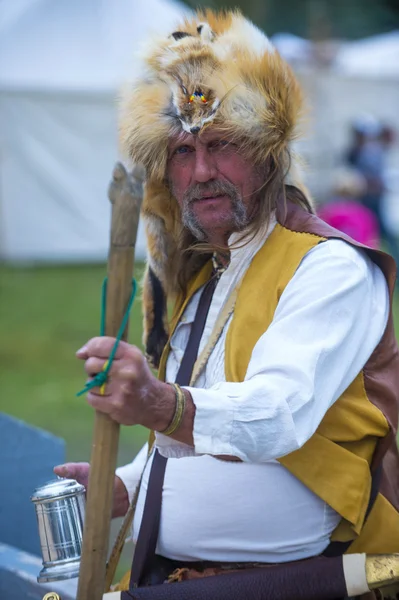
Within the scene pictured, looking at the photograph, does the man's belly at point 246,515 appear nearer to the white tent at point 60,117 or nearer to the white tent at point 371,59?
the white tent at point 60,117

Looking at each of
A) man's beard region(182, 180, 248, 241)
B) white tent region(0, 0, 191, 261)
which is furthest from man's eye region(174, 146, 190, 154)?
white tent region(0, 0, 191, 261)

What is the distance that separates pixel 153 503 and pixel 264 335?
2.03 feet

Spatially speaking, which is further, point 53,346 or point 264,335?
point 53,346

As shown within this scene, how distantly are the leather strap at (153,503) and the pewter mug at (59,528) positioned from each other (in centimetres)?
16

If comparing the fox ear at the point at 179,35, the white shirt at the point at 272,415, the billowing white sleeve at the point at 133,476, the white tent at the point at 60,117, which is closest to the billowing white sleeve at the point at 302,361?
the white shirt at the point at 272,415

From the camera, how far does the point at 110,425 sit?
5.96ft

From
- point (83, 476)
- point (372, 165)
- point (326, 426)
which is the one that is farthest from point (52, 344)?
point (326, 426)

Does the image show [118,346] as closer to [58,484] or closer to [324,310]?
[324,310]

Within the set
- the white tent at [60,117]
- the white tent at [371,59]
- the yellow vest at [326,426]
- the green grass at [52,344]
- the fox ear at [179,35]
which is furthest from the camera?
the white tent at [371,59]

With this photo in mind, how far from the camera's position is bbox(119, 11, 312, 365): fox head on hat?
2.33 metres

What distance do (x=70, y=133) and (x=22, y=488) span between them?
445 inches

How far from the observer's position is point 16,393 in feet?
23.0

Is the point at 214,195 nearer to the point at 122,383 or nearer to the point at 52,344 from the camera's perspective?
the point at 122,383

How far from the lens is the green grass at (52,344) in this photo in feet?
20.0
